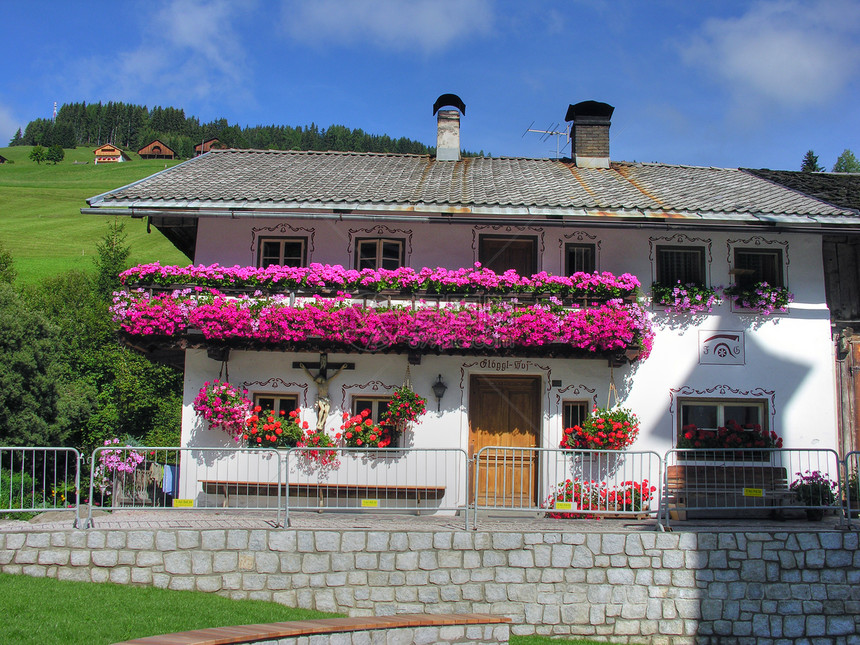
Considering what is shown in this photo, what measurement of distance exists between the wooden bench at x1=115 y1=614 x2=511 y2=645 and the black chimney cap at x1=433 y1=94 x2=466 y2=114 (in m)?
13.4

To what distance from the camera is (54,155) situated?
339 ft

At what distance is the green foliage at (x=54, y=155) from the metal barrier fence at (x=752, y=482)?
107858 millimetres

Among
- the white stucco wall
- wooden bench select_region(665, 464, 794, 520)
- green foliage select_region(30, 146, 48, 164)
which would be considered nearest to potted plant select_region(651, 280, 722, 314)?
the white stucco wall

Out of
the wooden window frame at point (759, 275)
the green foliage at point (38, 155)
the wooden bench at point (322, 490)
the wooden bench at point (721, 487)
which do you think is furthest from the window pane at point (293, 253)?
the green foliage at point (38, 155)

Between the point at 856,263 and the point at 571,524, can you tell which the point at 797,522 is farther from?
the point at 856,263

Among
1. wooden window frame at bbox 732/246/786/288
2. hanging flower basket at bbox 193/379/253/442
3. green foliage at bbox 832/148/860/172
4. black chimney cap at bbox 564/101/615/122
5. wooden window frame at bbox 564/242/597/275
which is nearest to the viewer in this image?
hanging flower basket at bbox 193/379/253/442

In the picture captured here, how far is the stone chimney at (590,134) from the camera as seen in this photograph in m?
18.5

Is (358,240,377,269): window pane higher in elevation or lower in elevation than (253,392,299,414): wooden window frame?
higher

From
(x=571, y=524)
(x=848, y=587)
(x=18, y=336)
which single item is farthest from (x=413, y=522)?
(x=18, y=336)

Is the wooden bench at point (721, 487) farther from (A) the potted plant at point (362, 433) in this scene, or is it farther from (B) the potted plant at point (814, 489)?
(A) the potted plant at point (362, 433)

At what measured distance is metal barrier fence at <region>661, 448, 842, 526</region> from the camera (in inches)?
452

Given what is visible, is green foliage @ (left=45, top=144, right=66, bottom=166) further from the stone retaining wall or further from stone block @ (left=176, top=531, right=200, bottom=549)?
stone block @ (left=176, top=531, right=200, bottom=549)

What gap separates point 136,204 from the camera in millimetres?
13625

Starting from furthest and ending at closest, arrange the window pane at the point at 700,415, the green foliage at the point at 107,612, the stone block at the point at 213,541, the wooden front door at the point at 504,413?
the wooden front door at the point at 504,413
the window pane at the point at 700,415
the stone block at the point at 213,541
the green foliage at the point at 107,612
